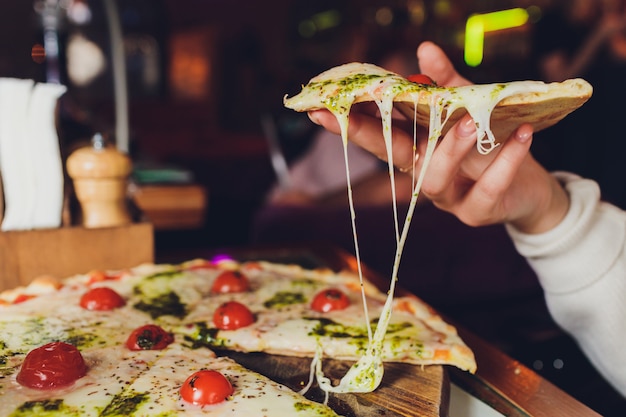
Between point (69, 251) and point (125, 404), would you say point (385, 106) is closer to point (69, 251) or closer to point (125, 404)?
point (125, 404)

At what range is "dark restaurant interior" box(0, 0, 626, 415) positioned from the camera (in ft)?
9.88

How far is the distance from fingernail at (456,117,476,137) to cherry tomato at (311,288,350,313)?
642 millimetres

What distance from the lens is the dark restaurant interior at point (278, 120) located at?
9.88ft

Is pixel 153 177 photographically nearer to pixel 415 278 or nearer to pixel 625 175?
pixel 415 278

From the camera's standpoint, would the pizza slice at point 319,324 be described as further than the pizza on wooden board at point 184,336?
Yes

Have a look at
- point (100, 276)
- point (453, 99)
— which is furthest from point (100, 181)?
point (453, 99)

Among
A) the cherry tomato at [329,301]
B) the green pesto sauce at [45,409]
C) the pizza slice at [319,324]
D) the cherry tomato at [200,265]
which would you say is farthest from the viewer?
the cherry tomato at [200,265]

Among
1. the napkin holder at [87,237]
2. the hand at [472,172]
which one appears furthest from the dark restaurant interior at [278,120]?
the hand at [472,172]

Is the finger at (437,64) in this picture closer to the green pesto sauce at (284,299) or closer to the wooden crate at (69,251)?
the green pesto sauce at (284,299)

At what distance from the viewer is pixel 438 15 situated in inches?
384

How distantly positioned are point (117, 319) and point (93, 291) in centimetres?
12

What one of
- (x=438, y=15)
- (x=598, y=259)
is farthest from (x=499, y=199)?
(x=438, y=15)

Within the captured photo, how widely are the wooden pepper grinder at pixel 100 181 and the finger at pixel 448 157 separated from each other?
0.98m

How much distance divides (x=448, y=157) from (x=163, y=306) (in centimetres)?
90
